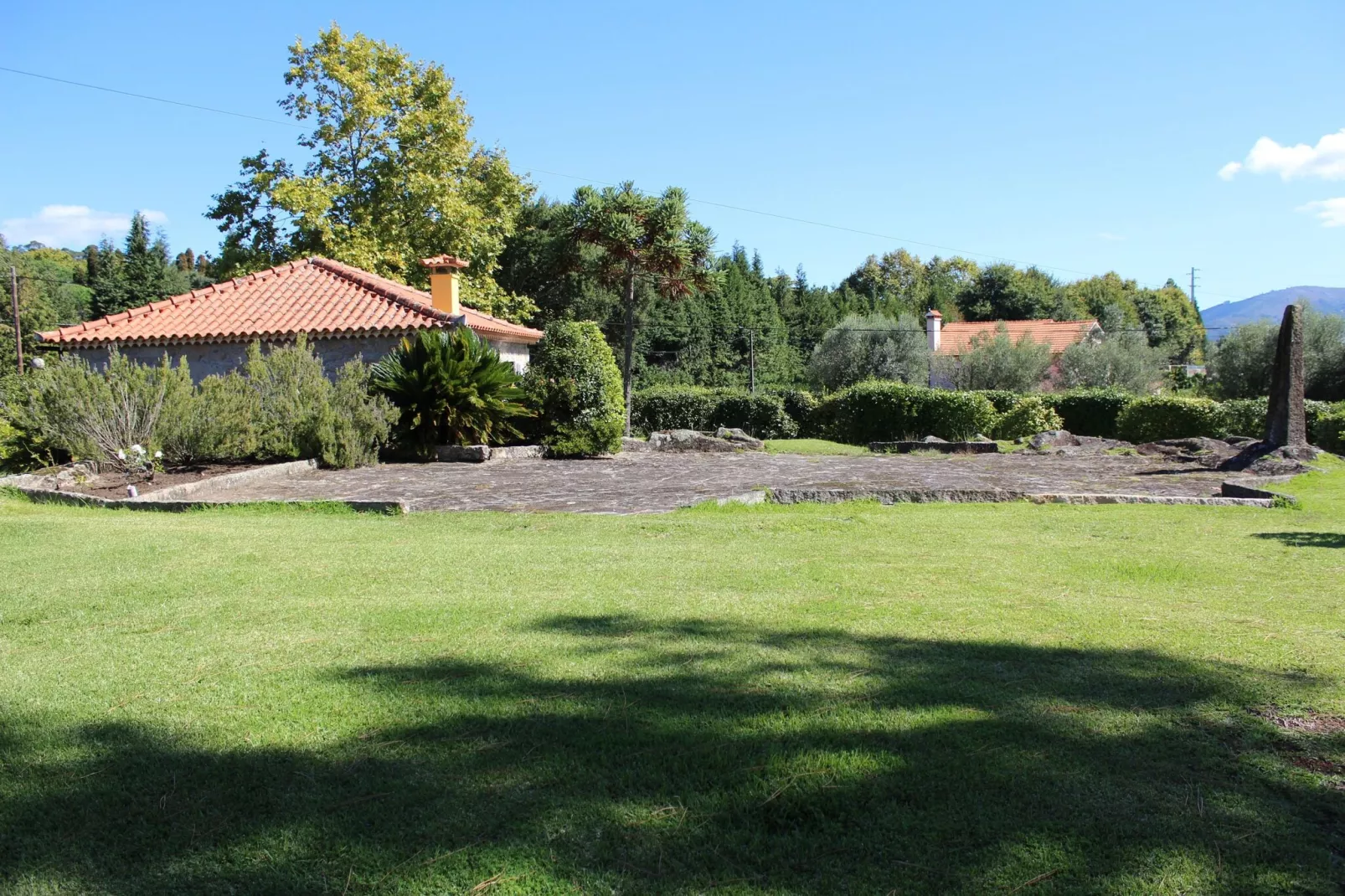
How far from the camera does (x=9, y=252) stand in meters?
66.2

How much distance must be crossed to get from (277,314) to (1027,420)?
20494mm

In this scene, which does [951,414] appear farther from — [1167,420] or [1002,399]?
[1167,420]

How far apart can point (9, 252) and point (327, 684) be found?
7812 centimetres

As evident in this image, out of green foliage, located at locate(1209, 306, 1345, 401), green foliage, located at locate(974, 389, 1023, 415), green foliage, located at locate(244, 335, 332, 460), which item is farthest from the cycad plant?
green foliage, located at locate(1209, 306, 1345, 401)

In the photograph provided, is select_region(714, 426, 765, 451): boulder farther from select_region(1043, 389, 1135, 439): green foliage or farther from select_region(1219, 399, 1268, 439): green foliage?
select_region(1219, 399, 1268, 439): green foliage

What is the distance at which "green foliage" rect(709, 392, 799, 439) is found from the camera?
111 ft

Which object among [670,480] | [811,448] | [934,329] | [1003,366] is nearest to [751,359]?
[934,329]

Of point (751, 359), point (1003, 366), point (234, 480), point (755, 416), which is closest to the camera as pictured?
point (234, 480)

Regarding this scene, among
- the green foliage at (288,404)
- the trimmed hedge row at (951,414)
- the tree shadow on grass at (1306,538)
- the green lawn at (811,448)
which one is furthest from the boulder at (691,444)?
the tree shadow on grass at (1306,538)

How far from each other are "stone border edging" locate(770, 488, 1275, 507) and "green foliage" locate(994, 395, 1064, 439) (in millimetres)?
17523

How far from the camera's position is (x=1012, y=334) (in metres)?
62.3

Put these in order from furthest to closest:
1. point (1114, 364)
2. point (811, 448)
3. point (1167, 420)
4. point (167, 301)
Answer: point (1114, 364), point (811, 448), point (1167, 420), point (167, 301)

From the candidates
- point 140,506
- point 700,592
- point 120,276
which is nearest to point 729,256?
point 120,276

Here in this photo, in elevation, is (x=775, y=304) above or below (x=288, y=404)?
above
